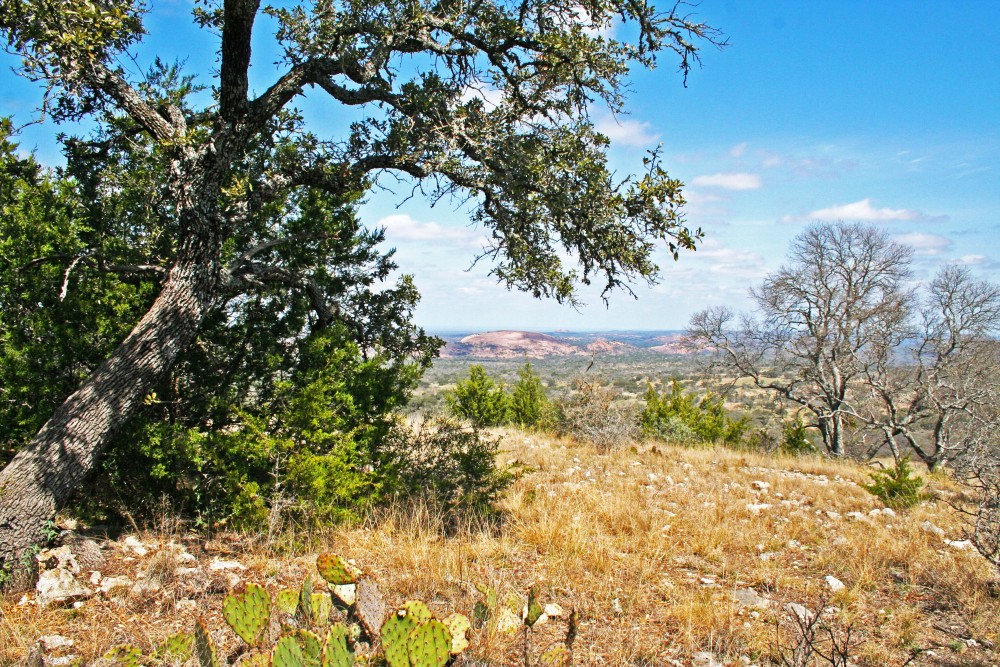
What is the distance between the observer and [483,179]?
5414 mm

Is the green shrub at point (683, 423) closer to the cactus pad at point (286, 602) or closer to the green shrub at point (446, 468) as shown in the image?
the green shrub at point (446, 468)

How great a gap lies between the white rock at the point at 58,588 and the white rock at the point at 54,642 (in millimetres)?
488

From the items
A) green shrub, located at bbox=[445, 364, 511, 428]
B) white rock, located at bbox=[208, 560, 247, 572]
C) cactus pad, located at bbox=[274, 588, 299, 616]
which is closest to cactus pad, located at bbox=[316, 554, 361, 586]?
cactus pad, located at bbox=[274, 588, 299, 616]

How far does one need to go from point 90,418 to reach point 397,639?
3.24 m

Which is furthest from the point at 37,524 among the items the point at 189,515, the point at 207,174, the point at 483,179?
the point at 483,179

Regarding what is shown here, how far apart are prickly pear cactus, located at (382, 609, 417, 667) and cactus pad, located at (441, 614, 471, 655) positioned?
0.94 ft

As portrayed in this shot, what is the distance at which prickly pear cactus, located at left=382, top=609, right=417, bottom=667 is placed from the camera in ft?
8.18

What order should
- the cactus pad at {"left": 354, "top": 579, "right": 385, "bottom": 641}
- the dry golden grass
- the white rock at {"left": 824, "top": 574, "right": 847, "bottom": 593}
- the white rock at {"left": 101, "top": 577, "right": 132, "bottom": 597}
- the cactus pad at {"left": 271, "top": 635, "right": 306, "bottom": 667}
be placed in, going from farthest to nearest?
1. the white rock at {"left": 824, "top": 574, "right": 847, "bottom": 593}
2. the white rock at {"left": 101, "top": 577, "right": 132, "bottom": 597}
3. the dry golden grass
4. the cactus pad at {"left": 354, "top": 579, "right": 385, "bottom": 641}
5. the cactus pad at {"left": 271, "top": 635, "right": 306, "bottom": 667}

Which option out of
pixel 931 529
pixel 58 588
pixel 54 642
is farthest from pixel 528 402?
pixel 54 642

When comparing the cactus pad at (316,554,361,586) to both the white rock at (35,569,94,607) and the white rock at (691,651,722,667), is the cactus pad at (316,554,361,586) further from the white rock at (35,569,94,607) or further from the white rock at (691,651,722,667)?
the white rock at (691,651,722,667)

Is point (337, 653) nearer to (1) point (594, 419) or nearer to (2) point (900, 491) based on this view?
(2) point (900, 491)

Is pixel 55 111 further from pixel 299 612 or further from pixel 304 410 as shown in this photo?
pixel 299 612

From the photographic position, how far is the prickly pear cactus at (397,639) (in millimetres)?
2494

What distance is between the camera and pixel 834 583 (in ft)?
14.4
